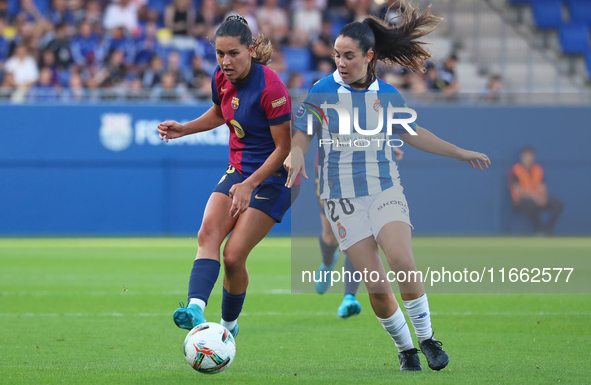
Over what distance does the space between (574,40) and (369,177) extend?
1616 cm

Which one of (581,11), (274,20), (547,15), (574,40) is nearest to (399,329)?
(274,20)

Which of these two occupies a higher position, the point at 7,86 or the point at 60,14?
the point at 60,14

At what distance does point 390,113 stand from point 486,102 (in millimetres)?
11616

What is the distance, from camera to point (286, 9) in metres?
19.3

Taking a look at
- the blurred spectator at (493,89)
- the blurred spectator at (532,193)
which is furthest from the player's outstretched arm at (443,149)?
the blurred spectator at (493,89)

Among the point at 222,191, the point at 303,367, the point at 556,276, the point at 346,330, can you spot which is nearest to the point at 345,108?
the point at 222,191

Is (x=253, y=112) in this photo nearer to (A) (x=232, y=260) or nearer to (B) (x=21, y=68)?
(A) (x=232, y=260)

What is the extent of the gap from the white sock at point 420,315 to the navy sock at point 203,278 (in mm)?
1217

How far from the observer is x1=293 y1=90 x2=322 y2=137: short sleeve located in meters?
4.79

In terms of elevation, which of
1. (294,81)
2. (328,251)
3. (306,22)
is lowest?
(328,251)

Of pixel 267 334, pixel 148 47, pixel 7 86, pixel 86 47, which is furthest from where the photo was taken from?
pixel 148 47

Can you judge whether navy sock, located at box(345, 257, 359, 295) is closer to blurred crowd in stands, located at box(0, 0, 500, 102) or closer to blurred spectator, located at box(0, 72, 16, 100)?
blurred crowd in stands, located at box(0, 0, 500, 102)

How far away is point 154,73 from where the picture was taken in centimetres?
1653

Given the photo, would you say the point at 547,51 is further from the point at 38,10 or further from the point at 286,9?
the point at 38,10
